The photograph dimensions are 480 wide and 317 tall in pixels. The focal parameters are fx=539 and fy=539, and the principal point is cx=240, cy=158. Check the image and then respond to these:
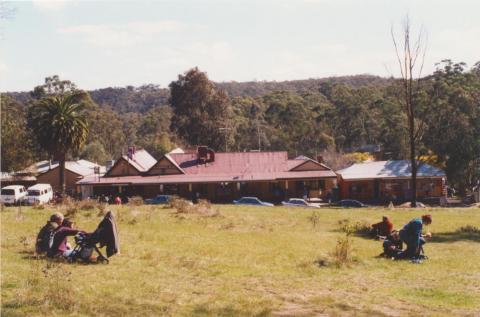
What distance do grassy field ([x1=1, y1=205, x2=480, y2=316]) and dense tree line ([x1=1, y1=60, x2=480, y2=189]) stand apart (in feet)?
102

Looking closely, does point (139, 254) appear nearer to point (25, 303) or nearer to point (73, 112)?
point (25, 303)

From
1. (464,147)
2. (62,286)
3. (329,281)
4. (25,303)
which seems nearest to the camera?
(25,303)

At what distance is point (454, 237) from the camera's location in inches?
905

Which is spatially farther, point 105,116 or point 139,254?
point 105,116

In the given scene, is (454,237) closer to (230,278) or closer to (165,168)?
(230,278)

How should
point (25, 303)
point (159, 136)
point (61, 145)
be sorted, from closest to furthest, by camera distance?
1. point (25, 303)
2. point (61, 145)
3. point (159, 136)

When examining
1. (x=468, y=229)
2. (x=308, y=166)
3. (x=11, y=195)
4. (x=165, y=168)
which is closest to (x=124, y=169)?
(x=165, y=168)

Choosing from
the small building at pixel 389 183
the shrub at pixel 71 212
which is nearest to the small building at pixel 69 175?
the small building at pixel 389 183

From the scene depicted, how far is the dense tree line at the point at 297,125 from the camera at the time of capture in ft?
186

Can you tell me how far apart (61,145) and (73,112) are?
11.8 feet

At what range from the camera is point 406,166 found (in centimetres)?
5372

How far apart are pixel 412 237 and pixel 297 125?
84.4 metres

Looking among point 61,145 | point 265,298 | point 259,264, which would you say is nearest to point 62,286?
point 265,298

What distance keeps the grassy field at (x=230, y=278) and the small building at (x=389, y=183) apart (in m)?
31.5
